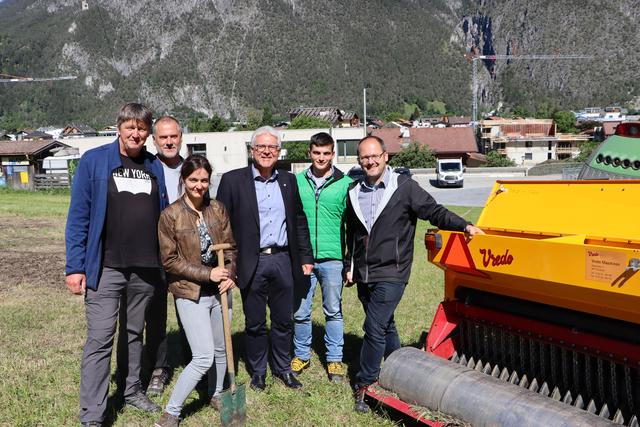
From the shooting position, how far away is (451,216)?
4539 millimetres

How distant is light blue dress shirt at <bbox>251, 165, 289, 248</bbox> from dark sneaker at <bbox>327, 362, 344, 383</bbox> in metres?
Answer: 1.29

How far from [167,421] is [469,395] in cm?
206

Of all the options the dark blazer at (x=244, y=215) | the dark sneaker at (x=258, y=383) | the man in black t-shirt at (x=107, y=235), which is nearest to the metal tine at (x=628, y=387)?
the dark blazer at (x=244, y=215)

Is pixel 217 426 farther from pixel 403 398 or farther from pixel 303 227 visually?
pixel 303 227

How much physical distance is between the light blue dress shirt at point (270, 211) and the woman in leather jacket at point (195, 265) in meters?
0.56

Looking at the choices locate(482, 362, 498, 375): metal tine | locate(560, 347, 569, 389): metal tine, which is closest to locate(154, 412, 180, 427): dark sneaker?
locate(482, 362, 498, 375): metal tine

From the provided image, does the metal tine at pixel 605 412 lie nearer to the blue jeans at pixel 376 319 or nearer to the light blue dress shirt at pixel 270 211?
the blue jeans at pixel 376 319

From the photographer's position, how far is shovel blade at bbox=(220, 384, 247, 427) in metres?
4.29

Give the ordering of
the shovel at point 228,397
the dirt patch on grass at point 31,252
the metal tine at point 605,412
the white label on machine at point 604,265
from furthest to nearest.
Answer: the dirt patch on grass at point 31,252 → the shovel at point 228,397 → the metal tine at point 605,412 → the white label on machine at point 604,265

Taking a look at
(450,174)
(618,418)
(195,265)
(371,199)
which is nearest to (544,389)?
(618,418)

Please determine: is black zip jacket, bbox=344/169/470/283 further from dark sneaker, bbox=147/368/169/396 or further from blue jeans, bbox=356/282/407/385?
dark sneaker, bbox=147/368/169/396

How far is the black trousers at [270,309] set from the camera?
199 inches

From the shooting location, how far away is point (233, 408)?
14.3 ft

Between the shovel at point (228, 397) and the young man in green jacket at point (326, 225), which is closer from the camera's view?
the shovel at point (228, 397)
